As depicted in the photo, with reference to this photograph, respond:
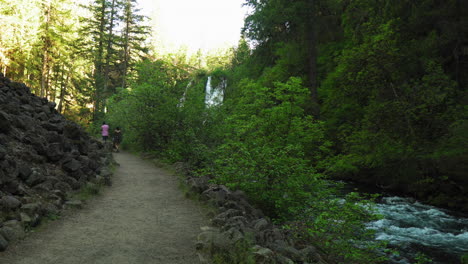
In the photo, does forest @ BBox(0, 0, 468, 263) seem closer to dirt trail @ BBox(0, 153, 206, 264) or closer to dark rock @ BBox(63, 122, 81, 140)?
dirt trail @ BBox(0, 153, 206, 264)

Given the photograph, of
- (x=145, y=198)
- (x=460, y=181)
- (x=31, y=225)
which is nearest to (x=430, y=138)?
(x=460, y=181)

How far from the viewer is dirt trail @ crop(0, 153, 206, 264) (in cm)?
462

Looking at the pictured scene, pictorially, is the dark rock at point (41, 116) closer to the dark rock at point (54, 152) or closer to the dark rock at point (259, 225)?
the dark rock at point (54, 152)

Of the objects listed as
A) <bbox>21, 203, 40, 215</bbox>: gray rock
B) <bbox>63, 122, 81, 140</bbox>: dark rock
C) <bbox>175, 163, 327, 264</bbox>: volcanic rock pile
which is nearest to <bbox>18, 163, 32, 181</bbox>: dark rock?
<bbox>21, 203, 40, 215</bbox>: gray rock

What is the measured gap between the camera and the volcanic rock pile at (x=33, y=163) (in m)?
5.53

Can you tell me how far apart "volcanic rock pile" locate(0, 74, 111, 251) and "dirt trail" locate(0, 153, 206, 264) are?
438 millimetres

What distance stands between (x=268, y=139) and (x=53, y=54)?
3283cm

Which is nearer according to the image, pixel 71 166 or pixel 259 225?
pixel 259 225

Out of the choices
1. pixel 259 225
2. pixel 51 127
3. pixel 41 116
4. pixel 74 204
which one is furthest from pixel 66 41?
pixel 259 225

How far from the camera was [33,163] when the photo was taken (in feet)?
25.7

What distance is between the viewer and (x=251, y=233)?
5465 mm

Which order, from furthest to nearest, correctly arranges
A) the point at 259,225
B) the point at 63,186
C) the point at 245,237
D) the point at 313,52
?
the point at 313,52 < the point at 63,186 < the point at 259,225 < the point at 245,237

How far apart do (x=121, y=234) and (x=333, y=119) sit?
1631 cm

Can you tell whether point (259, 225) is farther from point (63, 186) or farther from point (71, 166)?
point (71, 166)
